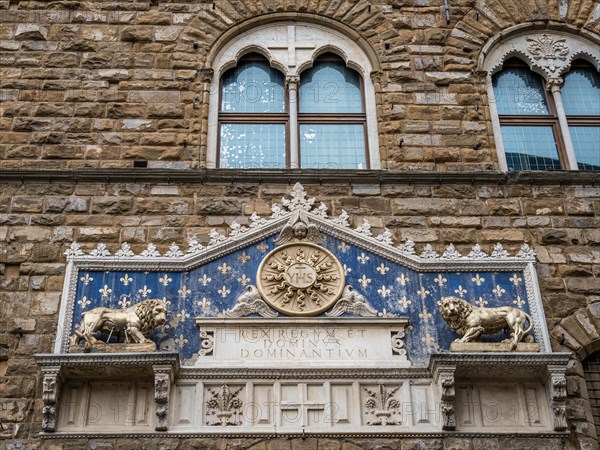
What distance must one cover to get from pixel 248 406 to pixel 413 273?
237 cm

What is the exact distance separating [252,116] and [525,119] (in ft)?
11.4

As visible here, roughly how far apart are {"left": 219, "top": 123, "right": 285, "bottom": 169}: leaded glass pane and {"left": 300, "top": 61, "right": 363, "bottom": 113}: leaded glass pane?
530mm

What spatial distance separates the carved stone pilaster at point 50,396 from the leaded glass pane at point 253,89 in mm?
4141

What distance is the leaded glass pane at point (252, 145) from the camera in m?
11.2

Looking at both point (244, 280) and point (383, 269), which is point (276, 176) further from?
point (383, 269)

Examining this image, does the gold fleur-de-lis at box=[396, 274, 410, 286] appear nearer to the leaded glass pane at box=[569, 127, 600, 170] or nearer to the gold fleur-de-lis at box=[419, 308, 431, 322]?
the gold fleur-de-lis at box=[419, 308, 431, 322]

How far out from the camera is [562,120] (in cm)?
1155

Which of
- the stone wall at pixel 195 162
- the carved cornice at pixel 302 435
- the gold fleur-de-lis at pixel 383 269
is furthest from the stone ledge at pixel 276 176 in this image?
the carved cornice at pixel 302 435

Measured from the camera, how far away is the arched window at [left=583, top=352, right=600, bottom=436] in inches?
375

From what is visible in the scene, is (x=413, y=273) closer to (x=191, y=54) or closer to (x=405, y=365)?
(x=405, y=365)

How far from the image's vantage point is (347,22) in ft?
39.8

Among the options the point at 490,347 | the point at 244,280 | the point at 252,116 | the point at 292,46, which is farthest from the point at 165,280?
the point at 292,46

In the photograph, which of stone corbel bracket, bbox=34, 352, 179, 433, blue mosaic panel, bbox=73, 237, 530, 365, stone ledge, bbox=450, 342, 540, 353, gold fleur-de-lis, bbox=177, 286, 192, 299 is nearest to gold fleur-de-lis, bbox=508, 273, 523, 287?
blue mosaic panel, bbox=73, 237, 530, 365

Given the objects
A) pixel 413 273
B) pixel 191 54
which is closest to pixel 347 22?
pixel 191 54
